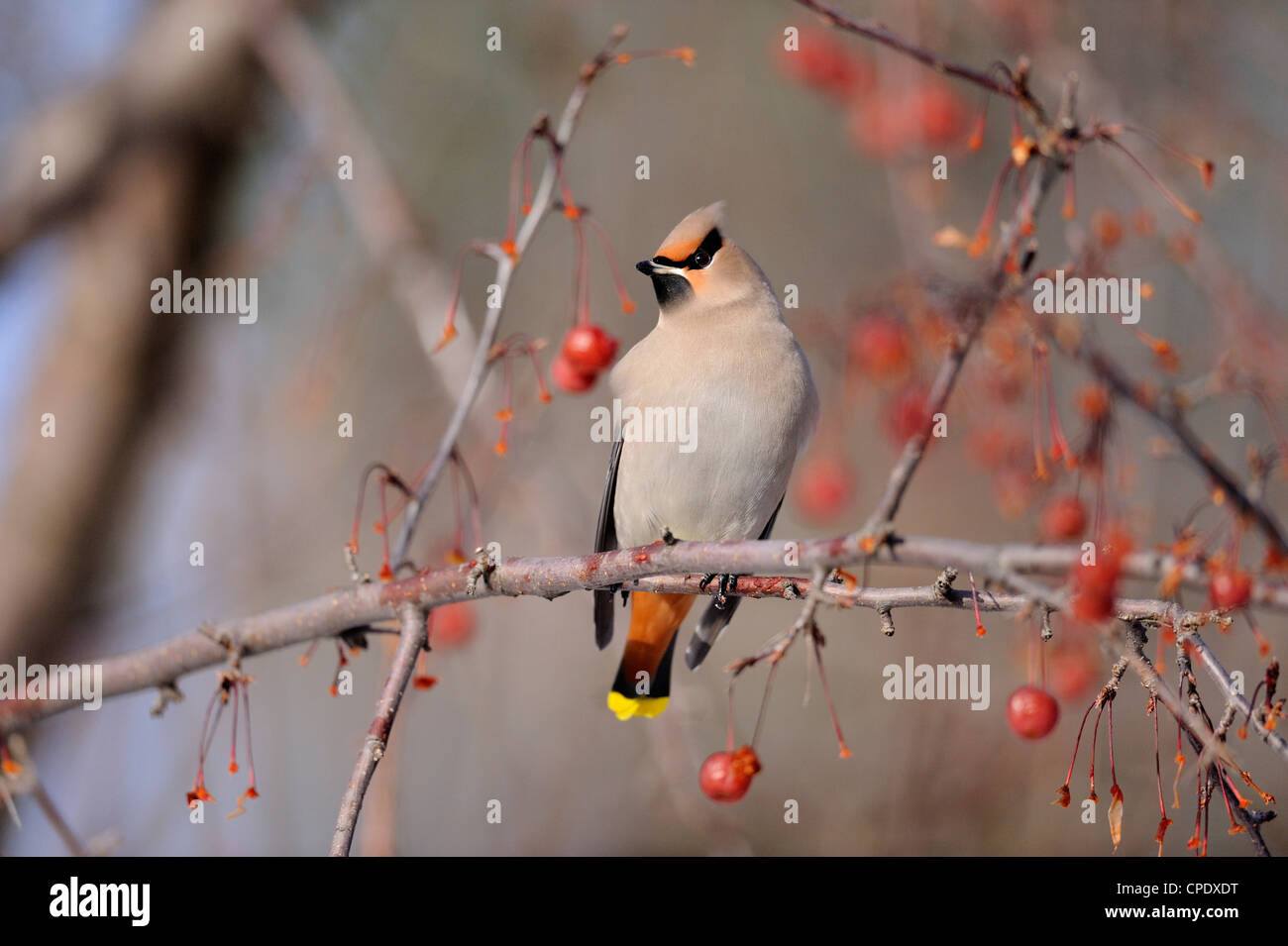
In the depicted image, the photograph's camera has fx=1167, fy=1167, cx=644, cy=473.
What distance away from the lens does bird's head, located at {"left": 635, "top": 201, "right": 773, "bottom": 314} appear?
364 centimetres

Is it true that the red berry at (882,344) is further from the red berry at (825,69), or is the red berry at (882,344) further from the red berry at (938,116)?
the red berry at (825,69)

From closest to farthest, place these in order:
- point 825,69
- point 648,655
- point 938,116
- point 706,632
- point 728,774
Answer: point 728,774 → point 706,632 → point 648,655 → point 938,116 → point 825,69

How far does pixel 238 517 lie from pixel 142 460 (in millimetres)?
801

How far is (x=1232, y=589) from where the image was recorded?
4.66ft

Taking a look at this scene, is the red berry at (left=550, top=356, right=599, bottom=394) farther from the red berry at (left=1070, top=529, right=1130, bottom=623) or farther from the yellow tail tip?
the red berry at (left=1070, top=529, right=1130, bottom=623)

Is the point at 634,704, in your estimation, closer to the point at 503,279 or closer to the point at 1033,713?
the point at 1033,713

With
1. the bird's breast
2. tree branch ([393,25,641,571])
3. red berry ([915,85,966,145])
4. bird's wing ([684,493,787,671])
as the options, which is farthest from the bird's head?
tree branch ([393,25,641,571])

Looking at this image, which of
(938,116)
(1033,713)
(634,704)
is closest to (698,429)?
(634,704)

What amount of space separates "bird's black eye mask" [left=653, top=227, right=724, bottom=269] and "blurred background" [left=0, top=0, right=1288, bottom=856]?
38 centimetres

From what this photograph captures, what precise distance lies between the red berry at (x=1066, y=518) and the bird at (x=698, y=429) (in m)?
0.81

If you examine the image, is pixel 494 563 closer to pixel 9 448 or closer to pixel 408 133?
pixel 9 448

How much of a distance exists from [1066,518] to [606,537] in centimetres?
148

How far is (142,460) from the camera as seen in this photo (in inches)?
197

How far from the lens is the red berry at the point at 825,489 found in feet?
13.1
